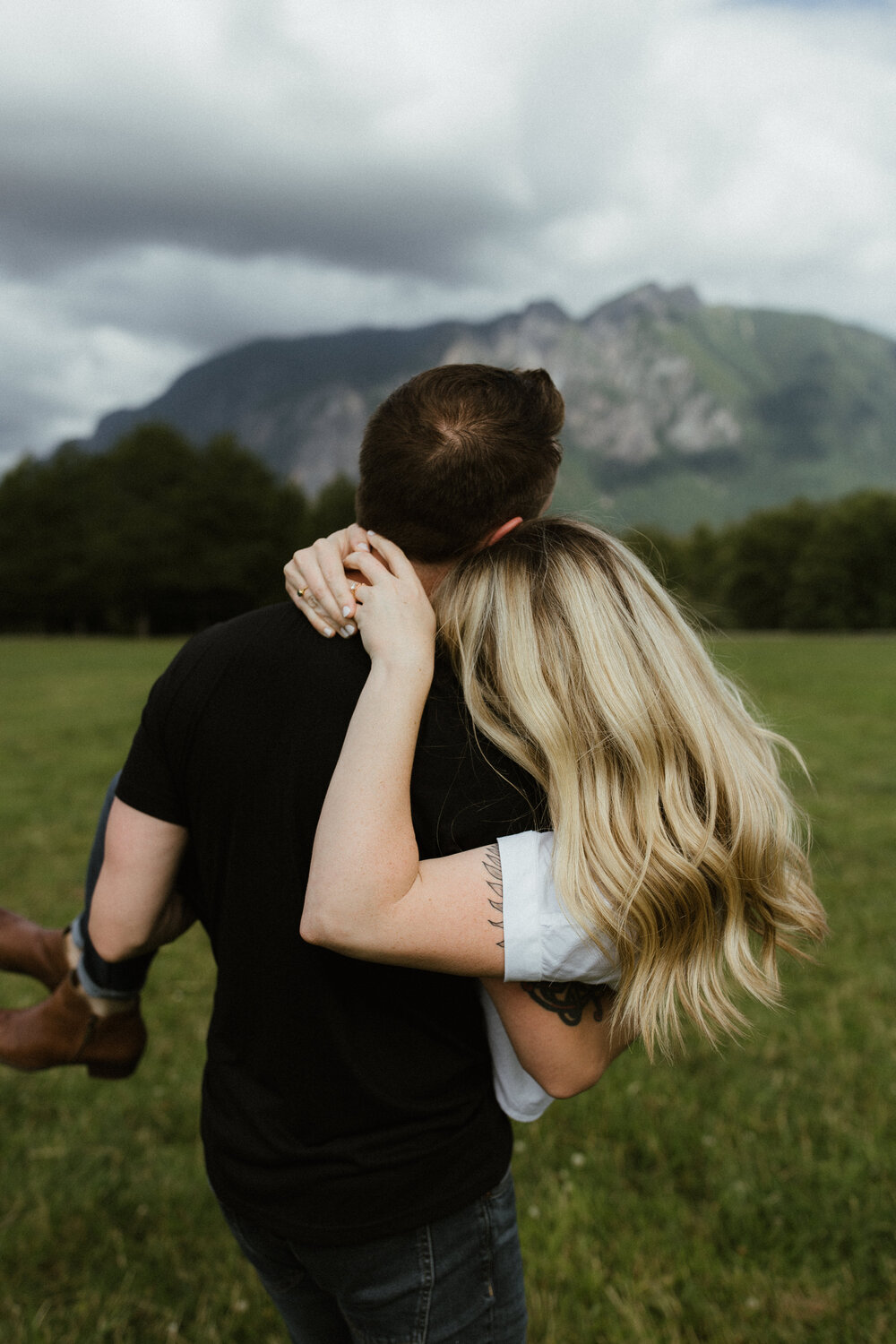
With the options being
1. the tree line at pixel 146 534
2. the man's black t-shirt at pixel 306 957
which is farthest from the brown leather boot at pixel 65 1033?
the tree line at pixel 146 534

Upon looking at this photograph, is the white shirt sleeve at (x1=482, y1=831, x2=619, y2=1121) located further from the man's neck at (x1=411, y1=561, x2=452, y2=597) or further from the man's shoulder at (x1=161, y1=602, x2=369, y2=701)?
the man's neck at (x1=411, y1=561, x2=452, y2=597)

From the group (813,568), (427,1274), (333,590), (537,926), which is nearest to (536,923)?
(537,926)

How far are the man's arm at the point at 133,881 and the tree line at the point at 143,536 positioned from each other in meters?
52.9

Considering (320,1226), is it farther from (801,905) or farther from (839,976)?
(839,976)

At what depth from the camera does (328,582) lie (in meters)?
1.67

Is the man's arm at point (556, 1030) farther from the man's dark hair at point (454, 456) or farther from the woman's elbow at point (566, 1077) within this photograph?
the man's dark hair at point (454, 456)

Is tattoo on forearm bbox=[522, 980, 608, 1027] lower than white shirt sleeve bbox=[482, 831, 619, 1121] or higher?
lower

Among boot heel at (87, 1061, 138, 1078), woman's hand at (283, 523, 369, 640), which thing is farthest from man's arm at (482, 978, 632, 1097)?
boot heel at (87, 1061, 138, 1078)

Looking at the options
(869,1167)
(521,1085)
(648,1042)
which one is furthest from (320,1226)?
(869,1167)

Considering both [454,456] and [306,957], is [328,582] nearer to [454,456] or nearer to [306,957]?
[454,456]

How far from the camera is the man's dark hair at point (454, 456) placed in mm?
1640

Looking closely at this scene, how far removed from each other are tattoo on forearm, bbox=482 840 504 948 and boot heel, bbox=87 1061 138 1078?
5.88 feet

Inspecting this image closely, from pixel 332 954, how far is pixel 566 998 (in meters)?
0.47

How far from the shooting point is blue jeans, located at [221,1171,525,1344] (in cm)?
173
